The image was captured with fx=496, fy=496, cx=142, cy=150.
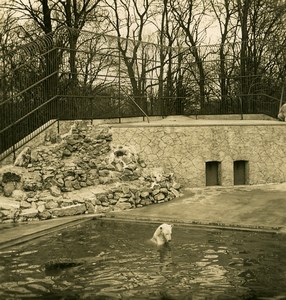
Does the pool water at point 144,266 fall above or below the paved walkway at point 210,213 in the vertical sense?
below

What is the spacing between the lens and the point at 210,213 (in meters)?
13.0

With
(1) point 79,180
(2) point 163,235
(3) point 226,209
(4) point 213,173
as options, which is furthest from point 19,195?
(4) point 213,173

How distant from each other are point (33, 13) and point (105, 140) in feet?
36.3

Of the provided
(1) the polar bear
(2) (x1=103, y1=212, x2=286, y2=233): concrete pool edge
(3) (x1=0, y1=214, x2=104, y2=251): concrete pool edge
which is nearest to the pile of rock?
(3) (x1=0, y1=214, x2=104, y2=251): concrete pool edge

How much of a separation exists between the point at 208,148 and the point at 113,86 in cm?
437

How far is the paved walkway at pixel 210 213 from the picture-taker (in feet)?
37.9

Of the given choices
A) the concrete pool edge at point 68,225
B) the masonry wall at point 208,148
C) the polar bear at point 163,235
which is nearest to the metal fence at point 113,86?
the masonry wall at point 208,148

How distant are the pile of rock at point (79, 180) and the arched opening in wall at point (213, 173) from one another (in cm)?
189

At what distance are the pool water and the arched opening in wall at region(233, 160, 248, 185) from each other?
603 cm

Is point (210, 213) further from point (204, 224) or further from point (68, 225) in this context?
point (68, 225)

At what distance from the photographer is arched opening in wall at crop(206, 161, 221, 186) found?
56.0ft

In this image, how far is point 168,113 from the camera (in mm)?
22156

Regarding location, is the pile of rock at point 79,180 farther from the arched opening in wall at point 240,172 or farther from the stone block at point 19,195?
the arched opening in wall at point 240,172

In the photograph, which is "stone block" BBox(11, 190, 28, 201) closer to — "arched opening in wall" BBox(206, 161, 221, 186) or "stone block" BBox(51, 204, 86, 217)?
"stone block" BBox(51, 204, 86, 217)
